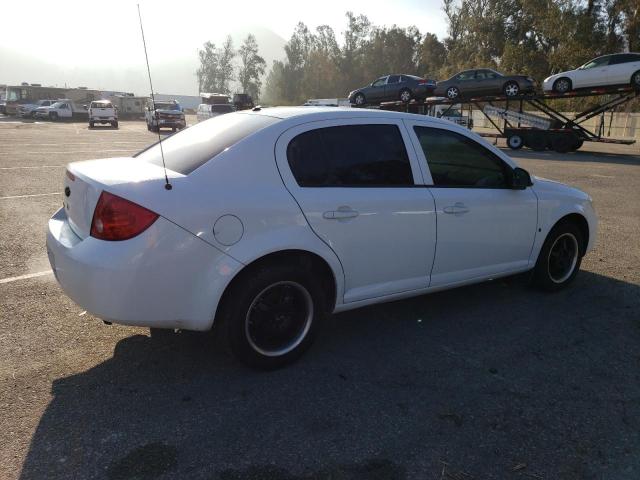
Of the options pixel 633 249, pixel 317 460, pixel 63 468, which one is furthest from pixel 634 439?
pixel 633 249

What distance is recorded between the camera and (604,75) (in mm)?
20391

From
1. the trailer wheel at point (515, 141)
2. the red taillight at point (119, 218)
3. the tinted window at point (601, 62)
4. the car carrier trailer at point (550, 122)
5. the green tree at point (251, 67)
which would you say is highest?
the green tree at point (251, 67)

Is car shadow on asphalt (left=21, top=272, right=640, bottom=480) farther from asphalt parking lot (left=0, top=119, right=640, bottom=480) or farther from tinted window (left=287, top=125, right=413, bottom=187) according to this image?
tinted window (left=287, top=125, right=413, bottom=187)

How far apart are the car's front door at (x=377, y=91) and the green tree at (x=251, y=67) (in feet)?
278

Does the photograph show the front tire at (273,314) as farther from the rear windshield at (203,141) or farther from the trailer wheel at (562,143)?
the trailer wheel at (562,143)

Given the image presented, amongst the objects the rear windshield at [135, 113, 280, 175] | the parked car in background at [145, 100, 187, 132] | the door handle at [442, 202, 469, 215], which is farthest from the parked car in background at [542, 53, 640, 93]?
the rear windshield at [135, 113, 280, 175]

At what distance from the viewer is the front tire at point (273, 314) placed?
311 centimetres

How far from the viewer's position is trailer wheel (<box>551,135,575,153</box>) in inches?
880

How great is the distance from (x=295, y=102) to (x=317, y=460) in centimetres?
9084

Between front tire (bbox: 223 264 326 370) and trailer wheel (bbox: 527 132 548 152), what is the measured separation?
73.1 ft

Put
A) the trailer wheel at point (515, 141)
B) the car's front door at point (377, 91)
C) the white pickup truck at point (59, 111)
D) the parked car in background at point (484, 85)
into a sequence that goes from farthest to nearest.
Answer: the white pickup truck at point (59, 111), the car's front door at point (377, 91), the trailer wheel at point (515, 141), the parked car in background at point (484, 85)

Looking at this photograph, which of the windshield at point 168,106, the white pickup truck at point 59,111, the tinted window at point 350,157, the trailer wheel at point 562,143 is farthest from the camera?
the white pickup truck at point 59,111

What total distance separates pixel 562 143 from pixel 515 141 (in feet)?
6.68

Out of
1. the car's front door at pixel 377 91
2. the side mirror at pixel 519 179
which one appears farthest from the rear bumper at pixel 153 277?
the car's front door at pixel 377 91
